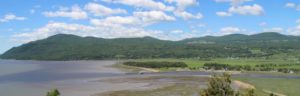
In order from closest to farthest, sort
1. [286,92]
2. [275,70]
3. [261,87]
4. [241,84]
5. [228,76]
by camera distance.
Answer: [228,76] < [286,92] < [261,87] < [241,84] < [275,70]

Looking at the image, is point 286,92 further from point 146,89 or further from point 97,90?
point 97,90

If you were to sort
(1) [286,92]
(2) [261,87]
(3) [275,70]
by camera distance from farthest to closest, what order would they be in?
1. (3) [275,70]
2. (2) [261,87]
3. (1) [286,92]

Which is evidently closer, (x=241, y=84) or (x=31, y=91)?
(x=31, y=91)

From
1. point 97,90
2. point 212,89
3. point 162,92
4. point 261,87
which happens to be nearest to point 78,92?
point 97,90

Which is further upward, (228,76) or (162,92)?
(228,76)

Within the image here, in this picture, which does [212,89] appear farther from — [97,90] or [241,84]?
[241,84]

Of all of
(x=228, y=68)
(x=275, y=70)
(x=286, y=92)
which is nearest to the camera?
(x=286, y=92)

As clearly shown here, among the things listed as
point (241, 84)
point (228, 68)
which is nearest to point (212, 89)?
point (241, 84)

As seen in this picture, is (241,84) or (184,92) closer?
(184,92)

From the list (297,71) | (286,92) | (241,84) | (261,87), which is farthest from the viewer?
(297,71)
